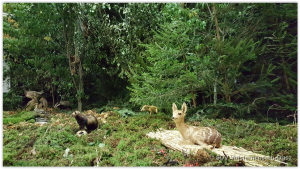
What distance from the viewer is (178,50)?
4.00m

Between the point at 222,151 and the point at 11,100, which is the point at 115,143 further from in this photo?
the point at 11,100

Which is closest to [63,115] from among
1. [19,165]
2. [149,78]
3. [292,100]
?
[149,78]


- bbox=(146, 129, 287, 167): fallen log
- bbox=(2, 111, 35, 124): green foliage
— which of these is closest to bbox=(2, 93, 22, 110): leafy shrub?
bbox=(2, 111, 35, 124): green foliage

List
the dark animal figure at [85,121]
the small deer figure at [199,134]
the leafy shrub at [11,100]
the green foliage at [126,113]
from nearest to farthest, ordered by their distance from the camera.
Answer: the small deer figure at [199,134] < the dark animal figure at [85,121] < the leafy shrub at [11,100] < the green foliage at [126,113]

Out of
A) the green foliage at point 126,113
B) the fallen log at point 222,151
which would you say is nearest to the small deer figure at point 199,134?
the fallen log at point 222,151

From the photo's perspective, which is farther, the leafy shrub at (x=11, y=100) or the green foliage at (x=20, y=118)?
the leafy shrub at (x=11, y=100)

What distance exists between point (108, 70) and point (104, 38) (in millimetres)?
813

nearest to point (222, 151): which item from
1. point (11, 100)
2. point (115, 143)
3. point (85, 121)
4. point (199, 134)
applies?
point (199, 134)

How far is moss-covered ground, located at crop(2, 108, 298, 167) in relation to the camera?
2104 millimetres

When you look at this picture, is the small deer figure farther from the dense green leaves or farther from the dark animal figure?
the dark animal figure

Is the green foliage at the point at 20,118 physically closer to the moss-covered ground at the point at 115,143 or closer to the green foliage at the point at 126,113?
the moss-covered ground at the point at 115,143

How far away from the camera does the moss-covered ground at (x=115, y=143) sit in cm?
210

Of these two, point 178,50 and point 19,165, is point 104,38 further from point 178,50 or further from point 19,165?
point 19,165

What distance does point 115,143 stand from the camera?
272cm
